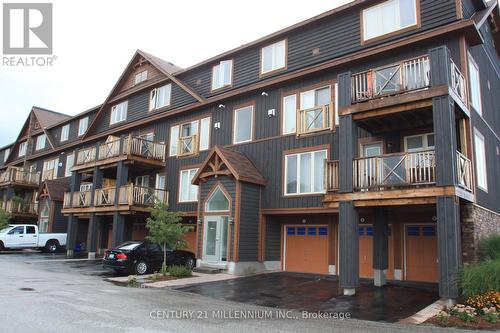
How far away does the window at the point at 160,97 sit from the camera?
2648cm

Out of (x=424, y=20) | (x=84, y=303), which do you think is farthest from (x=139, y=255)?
(x=424, y=20)

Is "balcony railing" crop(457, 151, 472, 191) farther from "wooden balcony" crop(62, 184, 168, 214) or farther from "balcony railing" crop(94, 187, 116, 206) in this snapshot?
"balcony railing" crop(94, 187, 116, 206)

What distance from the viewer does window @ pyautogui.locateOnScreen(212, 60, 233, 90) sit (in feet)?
74.5

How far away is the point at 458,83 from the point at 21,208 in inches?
1432

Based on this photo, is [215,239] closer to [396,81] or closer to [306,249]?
[306,249]

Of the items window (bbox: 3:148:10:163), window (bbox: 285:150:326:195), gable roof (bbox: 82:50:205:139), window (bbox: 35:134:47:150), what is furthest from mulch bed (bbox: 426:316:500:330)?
window (bbox: 3:148:10:163)

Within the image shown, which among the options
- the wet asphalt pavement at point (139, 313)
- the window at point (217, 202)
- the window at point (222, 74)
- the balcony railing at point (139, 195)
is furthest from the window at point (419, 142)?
the balcony railing at point (139, 195)

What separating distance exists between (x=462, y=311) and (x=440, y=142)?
4.47 metres

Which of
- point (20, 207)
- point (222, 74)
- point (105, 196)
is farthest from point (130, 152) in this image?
point (20, 207)

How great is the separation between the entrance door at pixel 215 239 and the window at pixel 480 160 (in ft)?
33.6

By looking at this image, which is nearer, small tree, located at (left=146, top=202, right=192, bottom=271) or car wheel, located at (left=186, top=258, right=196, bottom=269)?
small tree, located at (left=146, top=202, right=192, bottom=271)

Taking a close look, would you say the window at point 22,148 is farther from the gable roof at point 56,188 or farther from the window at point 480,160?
the window at point 480,160

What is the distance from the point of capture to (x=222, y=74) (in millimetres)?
23109

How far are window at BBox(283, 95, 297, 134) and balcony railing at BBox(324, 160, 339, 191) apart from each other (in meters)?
4.66
